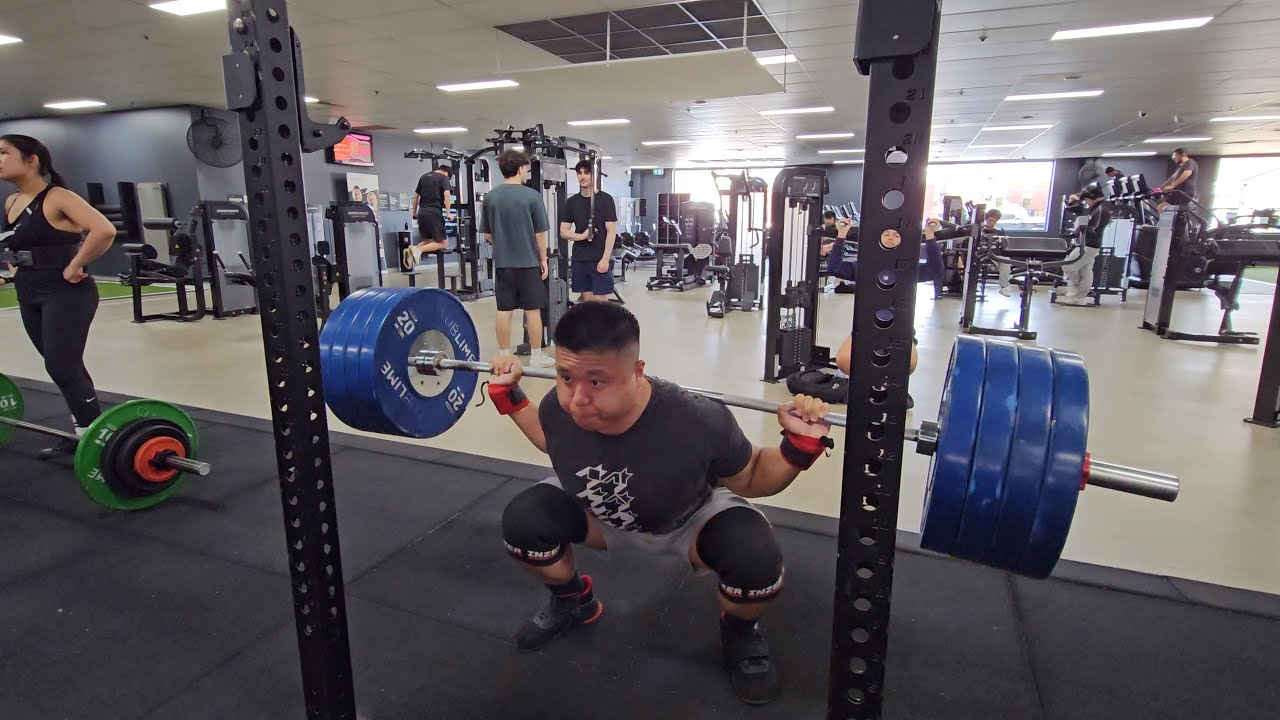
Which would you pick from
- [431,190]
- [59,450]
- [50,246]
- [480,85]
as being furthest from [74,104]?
[50,246]

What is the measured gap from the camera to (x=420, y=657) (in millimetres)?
1386

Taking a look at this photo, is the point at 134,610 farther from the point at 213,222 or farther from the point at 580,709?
the point at 213,222

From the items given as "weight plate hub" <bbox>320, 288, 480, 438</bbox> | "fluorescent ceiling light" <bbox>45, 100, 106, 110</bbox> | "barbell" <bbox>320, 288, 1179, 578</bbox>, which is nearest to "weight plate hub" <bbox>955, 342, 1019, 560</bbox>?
"barbell" <bbox>320, 288, 1179, 578</bbox>

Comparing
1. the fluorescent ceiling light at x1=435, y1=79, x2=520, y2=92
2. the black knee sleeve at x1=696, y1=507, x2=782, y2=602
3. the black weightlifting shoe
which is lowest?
the black weightlifting shoe

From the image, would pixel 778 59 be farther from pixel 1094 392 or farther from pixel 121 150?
pixel 121 150

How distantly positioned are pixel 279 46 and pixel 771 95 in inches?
281

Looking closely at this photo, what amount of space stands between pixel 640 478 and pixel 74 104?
397 inches

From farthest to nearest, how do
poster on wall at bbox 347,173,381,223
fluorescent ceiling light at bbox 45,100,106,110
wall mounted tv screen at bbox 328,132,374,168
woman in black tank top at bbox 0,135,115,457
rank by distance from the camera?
poster on wall at bbox 347,173,381,223 < wall mounted tv screen at bbox 328,132,374,168 < fluorescent ceiling light at bbox 45,100,106,110 < woman in black tank top at bbox 0,135,115,457

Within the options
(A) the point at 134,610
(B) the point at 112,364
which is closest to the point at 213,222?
(B) the point at 112,364

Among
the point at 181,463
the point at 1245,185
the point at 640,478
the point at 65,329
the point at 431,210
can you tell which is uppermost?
the point at 1245,185

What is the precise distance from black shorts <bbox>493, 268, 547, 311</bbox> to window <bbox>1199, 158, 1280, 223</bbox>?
14360 millimetres

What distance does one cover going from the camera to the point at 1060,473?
72 cm

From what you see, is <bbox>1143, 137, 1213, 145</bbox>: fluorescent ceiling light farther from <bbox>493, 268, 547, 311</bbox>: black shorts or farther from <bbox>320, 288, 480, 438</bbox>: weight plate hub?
<bbox>320, 288, 480, 438</bbox>: weight plate hub

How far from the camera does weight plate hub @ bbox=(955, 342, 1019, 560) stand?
28.6 inches
